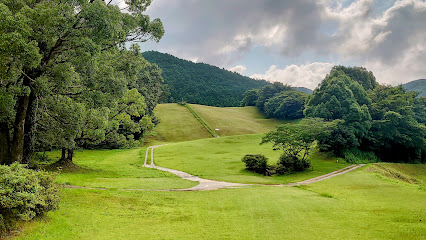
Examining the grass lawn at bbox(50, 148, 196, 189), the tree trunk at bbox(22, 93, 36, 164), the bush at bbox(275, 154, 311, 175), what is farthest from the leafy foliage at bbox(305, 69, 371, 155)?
the tree trunk at bbox(22, 93, 36, 164)

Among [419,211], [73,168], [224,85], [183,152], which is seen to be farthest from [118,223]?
[224,85]

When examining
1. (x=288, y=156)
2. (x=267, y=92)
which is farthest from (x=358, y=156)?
(x=267, y=92)

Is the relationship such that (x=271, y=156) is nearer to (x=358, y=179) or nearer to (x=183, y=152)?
(x=183, y=152)

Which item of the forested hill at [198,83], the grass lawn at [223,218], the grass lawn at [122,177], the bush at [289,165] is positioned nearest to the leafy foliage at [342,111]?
the bush at [289,165]

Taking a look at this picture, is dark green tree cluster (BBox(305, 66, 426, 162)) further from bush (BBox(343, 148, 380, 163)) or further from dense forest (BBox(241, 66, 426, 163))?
bush (BBox(343, 148, 380, 163))

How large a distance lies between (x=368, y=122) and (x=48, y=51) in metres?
43.4

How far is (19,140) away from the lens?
47.5ft

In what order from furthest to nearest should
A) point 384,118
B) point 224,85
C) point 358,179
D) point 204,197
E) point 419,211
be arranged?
point 224,85 → point 384,118 → point 358,179 → point 204,197 → point 419,211

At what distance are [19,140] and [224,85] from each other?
16320cm

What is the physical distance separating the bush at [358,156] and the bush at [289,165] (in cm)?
1046

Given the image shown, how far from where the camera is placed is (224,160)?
134 ft

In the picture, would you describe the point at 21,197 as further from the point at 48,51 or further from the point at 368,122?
the point at 368,122

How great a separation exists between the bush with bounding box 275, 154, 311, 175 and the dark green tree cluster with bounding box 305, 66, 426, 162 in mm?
7215

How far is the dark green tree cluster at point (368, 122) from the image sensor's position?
41.2 m
